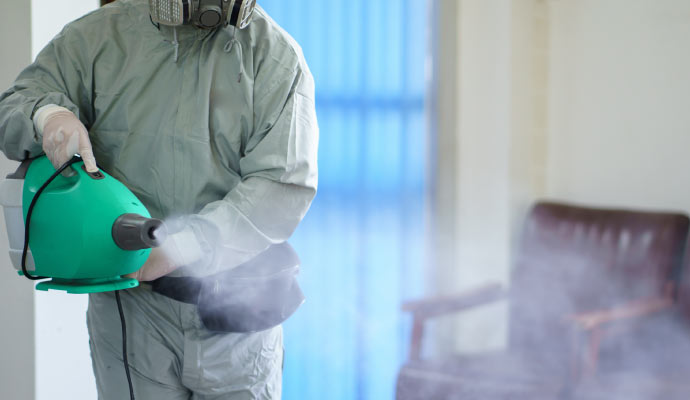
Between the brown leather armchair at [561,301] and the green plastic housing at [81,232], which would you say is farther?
the brown leather armchair at [561,301]

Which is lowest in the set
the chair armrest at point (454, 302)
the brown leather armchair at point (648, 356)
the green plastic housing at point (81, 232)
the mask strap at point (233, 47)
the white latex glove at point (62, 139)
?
the brown leather armchair at point (648, 356)

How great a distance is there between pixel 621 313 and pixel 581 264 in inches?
14.3

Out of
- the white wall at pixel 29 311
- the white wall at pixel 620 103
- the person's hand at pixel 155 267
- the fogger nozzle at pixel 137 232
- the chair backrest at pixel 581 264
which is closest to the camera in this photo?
the fogger nozzle at pixel 137 232

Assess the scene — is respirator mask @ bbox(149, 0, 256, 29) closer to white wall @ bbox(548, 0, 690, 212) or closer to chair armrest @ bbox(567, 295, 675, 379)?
chair armrest @ bbox(567, 295, 675, 379)

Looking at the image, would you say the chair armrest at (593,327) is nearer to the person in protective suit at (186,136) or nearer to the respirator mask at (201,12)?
the person in protective suit at (186,136)

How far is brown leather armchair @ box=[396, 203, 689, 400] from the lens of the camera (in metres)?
1.80

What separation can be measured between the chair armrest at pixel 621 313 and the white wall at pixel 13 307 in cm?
162

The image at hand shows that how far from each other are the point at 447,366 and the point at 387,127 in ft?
3.30

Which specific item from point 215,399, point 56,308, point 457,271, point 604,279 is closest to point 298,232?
point 457,271

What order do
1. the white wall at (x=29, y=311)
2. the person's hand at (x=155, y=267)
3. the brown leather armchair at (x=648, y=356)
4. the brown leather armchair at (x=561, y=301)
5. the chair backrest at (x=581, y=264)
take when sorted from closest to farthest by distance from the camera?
the person's hand at (x=155, y=267) → the white wall at (x=29, y=311) → the brown leather armchair at (x=648, y=356) → the brown leather armchair at (x=561, y=301) → the chair backrest at (x=581, y=264)

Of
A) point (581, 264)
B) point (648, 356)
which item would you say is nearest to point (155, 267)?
point (581, 264)

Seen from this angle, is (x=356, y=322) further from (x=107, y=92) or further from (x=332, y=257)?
(x=107, y=92)

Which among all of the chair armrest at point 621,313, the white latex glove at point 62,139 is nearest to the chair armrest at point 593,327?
the chair armrest at point 621,313

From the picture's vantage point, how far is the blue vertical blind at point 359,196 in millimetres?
2379
